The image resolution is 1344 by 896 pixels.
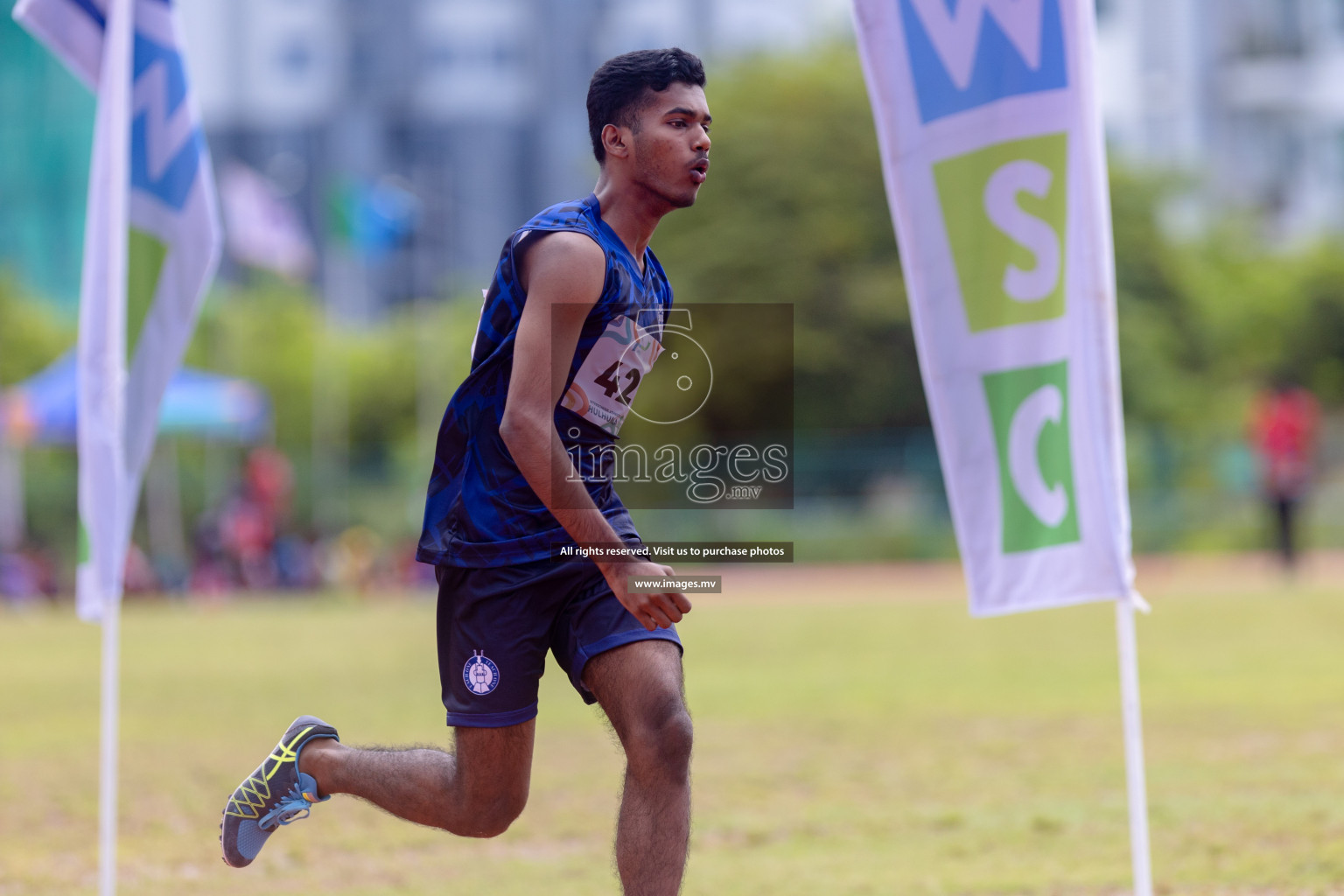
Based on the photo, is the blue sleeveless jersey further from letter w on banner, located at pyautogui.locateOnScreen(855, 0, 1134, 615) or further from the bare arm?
letter w on banner, located at pyautogui.locateOnScreen(855, 0, 1134, 615)

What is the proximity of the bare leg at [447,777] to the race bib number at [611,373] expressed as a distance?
837mm

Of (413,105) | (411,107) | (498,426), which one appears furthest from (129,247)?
(413,105)

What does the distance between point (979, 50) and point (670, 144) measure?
1119 millimetres

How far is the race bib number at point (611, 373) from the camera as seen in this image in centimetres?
409

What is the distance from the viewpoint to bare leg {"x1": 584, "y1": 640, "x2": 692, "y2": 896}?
154 inches

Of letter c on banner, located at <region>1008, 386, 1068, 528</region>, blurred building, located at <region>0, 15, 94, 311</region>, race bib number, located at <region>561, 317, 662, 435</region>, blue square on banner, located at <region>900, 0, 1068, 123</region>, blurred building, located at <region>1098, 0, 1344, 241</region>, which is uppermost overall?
blurred building, located at <region>0, 15, 94, 311</region>

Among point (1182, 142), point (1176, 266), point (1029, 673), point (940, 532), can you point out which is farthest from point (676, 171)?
point (1182, 142)

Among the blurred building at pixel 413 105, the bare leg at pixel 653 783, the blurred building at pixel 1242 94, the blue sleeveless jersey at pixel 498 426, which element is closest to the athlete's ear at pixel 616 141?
the blue sleeveless jersey at pixel 498 426

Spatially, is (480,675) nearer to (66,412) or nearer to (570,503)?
(570,503)

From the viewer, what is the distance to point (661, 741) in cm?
392

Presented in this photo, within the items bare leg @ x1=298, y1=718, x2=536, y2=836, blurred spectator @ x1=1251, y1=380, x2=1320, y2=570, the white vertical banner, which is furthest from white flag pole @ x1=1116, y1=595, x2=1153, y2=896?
blurred spectator @ x1=1251, y1=380, x2=1320, y2=570

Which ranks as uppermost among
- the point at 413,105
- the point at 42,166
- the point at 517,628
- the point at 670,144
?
the point at 413,105

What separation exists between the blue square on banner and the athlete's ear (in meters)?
1.06

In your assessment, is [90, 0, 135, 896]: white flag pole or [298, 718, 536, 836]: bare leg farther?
[90, 0, 135, 896]: white flag pole
